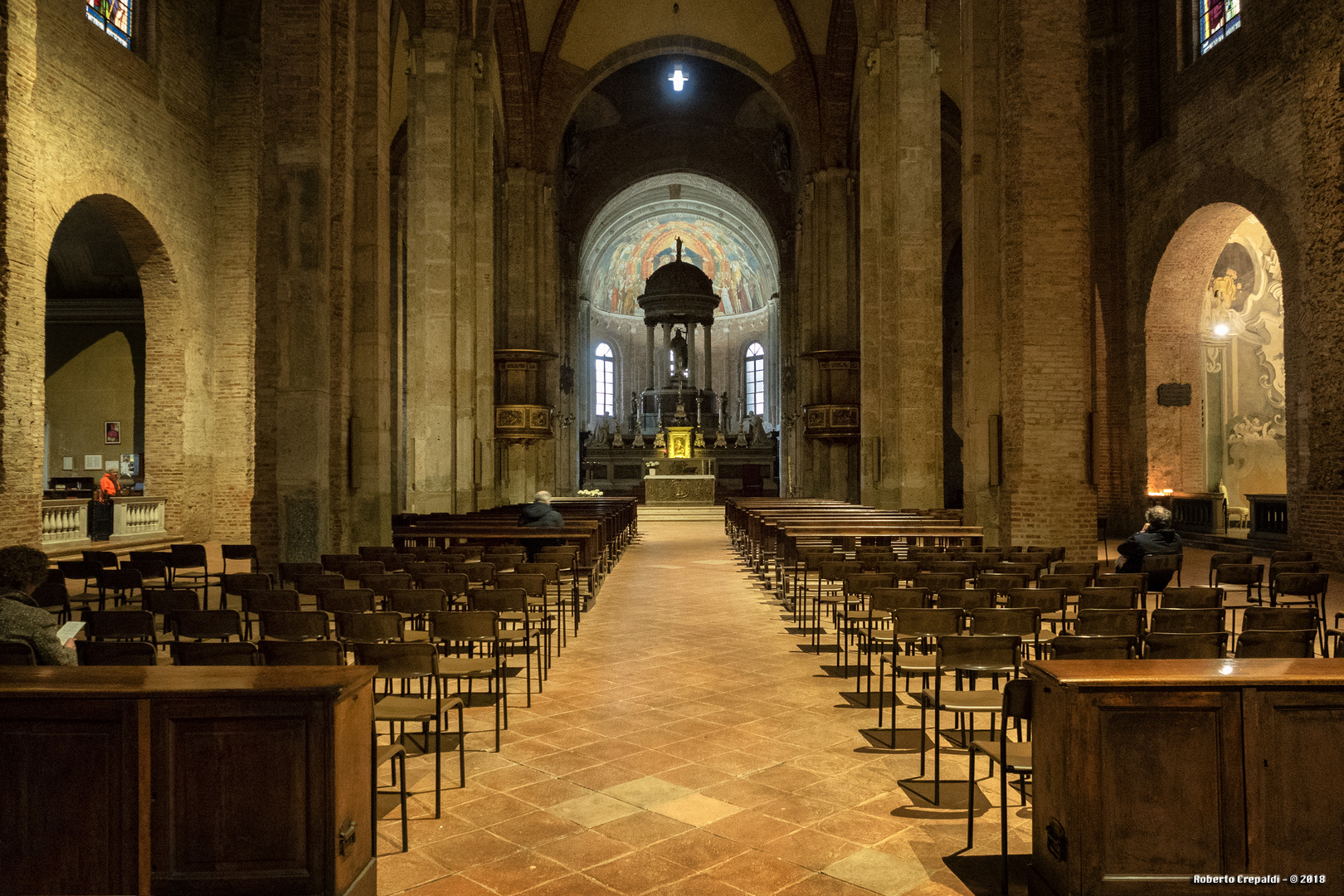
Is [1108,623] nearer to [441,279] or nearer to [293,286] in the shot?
[293,286]

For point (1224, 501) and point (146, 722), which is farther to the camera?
point (1224, 501)

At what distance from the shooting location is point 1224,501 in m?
17.2

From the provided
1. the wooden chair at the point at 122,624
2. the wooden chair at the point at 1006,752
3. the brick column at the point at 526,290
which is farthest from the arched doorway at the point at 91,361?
the wooden chair at the point at 1006,752

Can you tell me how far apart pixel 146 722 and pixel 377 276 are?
38.1ft

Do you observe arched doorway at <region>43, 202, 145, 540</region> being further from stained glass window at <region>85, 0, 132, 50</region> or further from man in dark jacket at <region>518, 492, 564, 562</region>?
man in dark jacket at <region>518, 492, 564, 562</region>

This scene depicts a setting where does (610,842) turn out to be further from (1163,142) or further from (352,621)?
(1163,142)

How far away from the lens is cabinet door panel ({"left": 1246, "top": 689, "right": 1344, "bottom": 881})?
278cm

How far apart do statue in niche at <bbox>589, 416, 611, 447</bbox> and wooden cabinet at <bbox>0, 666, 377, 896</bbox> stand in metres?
37.1

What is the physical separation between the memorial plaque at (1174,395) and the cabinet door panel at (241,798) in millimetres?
19383

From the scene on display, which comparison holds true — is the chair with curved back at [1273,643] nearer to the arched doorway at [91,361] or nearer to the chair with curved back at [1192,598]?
the chair with curved back at [1192,598]

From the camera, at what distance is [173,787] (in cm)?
277

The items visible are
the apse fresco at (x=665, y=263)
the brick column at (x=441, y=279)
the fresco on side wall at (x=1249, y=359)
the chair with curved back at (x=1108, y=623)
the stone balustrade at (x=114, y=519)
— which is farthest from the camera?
the apse fresco at (x=665, y=263)

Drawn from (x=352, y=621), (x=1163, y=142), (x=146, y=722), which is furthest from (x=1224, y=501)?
(x=146, y=722)

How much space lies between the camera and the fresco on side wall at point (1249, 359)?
19.5 meters
